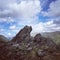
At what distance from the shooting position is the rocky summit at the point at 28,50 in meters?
73.9

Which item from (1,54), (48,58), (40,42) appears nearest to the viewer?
(48,58)

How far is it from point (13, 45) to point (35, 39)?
11.7 meters

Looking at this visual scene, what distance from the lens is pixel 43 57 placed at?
72.6m

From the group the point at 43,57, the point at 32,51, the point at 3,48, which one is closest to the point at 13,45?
the point at 3,48

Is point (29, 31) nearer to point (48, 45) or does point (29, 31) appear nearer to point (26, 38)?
point (26, 38)

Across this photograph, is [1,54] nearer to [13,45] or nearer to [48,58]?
[13,45]

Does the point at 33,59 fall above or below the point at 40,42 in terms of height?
below

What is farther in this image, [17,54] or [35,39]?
[35,39]

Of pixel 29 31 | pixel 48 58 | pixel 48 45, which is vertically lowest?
pixel 48 58

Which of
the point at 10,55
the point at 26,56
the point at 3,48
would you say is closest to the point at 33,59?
the point at 26,56

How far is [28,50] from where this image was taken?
76.5 metres

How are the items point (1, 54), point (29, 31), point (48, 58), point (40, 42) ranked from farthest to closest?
1. point (29, 31)
2. point (40, 42)
3. point (1, 54)
4. point (48, 58)

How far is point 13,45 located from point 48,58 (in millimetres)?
18980

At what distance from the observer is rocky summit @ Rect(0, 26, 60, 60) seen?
243 feet
